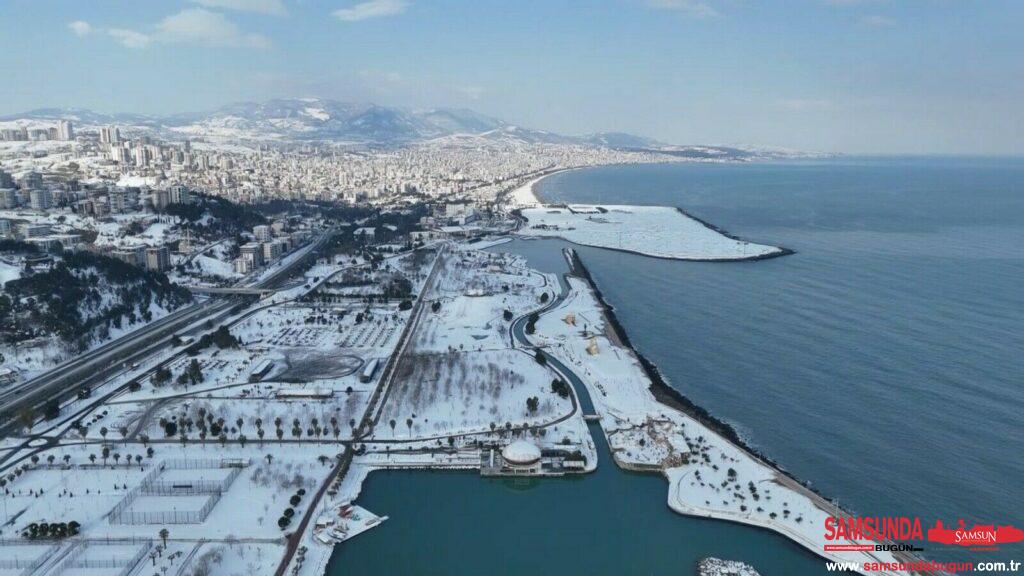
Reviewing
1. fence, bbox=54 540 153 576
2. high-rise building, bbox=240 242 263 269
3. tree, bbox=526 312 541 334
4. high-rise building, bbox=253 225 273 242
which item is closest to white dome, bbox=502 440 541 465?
fence, bbox=54 540 153 576

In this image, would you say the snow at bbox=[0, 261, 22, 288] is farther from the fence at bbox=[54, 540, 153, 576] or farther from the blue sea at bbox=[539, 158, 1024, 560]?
the blue sea at bbox=[539, 158, 1024, 560]

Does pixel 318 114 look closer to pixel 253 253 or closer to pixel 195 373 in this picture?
pixel 253 253

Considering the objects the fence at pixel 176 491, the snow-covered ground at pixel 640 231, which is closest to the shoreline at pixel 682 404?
the fence at pixel 176 491

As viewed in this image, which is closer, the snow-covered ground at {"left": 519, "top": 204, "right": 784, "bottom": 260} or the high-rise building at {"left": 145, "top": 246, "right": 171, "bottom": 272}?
the high-rise building at {"left": 145, "top": 246, "right": 171, "bottom": 272}

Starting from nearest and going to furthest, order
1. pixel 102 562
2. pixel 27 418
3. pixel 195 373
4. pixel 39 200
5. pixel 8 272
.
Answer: pixel 102 562
pixel 27 418
pixel 195 373
pixel 8 272
pixel 39 200

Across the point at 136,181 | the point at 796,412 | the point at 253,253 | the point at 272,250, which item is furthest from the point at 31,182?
the point at 796,412

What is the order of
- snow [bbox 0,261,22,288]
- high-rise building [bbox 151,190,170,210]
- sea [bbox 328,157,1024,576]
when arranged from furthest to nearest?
high-rise building [bbox 151,190,170,210] → snow [bbox 0,261,22,288] → sea [bbox 328,157,1024,576]
